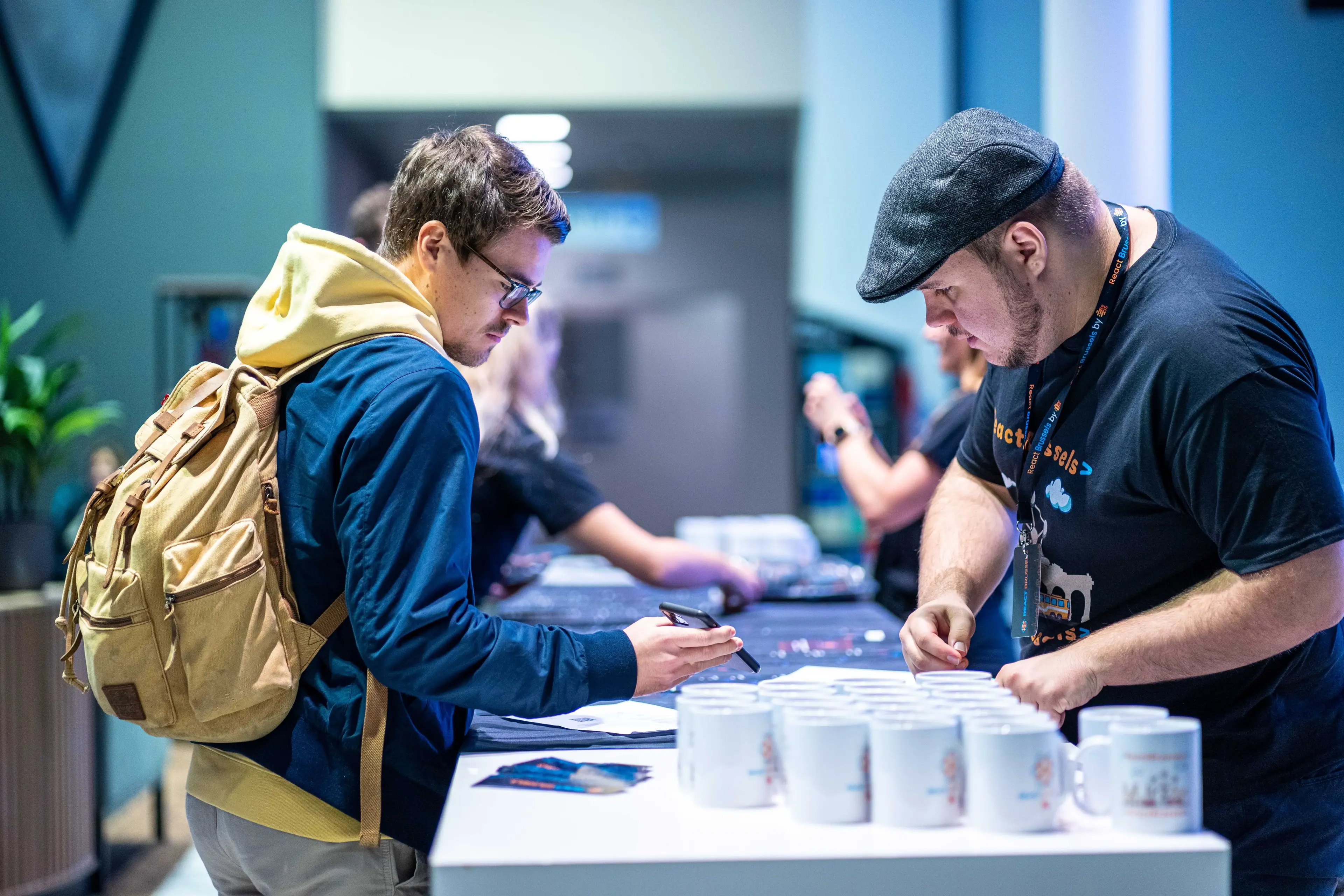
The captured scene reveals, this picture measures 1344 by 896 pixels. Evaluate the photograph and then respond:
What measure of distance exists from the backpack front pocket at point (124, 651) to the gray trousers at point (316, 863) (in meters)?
0.15

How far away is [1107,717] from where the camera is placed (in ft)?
3.06

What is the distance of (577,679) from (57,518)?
3.02 meters

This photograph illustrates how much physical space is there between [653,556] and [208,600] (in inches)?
49.8

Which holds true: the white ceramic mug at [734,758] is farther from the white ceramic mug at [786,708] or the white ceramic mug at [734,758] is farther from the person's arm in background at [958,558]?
the person's arm in background at [958,558]

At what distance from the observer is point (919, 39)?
4320 mm

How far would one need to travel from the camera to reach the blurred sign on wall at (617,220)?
26.8 feet

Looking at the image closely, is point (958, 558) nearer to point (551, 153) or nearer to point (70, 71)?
point (70, 71)

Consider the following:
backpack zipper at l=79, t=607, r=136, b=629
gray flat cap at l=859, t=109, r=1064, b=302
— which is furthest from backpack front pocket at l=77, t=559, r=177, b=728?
gray flat cap at l=859, t=109, r=1064, b=302

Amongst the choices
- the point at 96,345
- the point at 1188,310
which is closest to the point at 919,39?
the point at 1188,310

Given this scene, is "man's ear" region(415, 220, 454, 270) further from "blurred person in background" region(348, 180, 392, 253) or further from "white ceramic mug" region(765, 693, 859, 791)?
"blurred person in background" region(348, 180, 392, 253)

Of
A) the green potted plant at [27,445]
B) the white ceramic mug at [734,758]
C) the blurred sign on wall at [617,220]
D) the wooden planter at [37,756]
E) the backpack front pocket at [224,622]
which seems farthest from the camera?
the blurred sign on wall at [617,220]

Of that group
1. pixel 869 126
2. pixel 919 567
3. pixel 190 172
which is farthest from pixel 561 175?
pixel 919 567

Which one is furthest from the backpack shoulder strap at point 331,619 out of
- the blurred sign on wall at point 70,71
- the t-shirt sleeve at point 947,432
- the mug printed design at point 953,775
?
the blurred sign on wall at point 70,71

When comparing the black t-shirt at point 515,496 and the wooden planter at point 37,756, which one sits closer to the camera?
the black t-shirt at point 515,496
